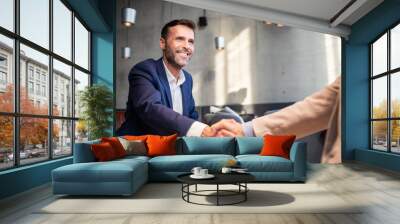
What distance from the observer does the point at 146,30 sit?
845 centimetres

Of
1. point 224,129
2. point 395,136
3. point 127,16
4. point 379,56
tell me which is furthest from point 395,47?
point 127,16

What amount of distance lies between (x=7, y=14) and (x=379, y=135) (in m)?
7.31

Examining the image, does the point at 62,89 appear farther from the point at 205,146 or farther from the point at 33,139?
the point at 205,146

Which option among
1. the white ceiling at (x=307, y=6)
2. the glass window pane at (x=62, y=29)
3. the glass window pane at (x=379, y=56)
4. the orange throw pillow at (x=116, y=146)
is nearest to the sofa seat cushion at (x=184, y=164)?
the orange throw pillow at (x=116, y=146)

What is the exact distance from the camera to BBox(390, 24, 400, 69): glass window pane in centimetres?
745

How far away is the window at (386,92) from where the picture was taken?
24.6 ft

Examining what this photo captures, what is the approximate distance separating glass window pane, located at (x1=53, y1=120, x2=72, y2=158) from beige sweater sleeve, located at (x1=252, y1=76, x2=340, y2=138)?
12.3 ft

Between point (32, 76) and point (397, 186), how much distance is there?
17.8 ft

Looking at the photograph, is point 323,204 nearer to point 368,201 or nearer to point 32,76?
point 368,201

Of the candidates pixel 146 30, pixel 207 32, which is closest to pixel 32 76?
pixel 146 30

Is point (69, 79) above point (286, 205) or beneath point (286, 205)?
above

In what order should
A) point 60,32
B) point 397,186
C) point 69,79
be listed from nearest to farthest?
1. point 397,186
2. point 60,32
3. point 69,79

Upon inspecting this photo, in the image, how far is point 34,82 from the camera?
18.2 ft

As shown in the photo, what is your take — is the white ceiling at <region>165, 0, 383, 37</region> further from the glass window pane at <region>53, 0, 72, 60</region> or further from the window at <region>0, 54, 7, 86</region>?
the window at <region>0, 54, 7, 86</region>
